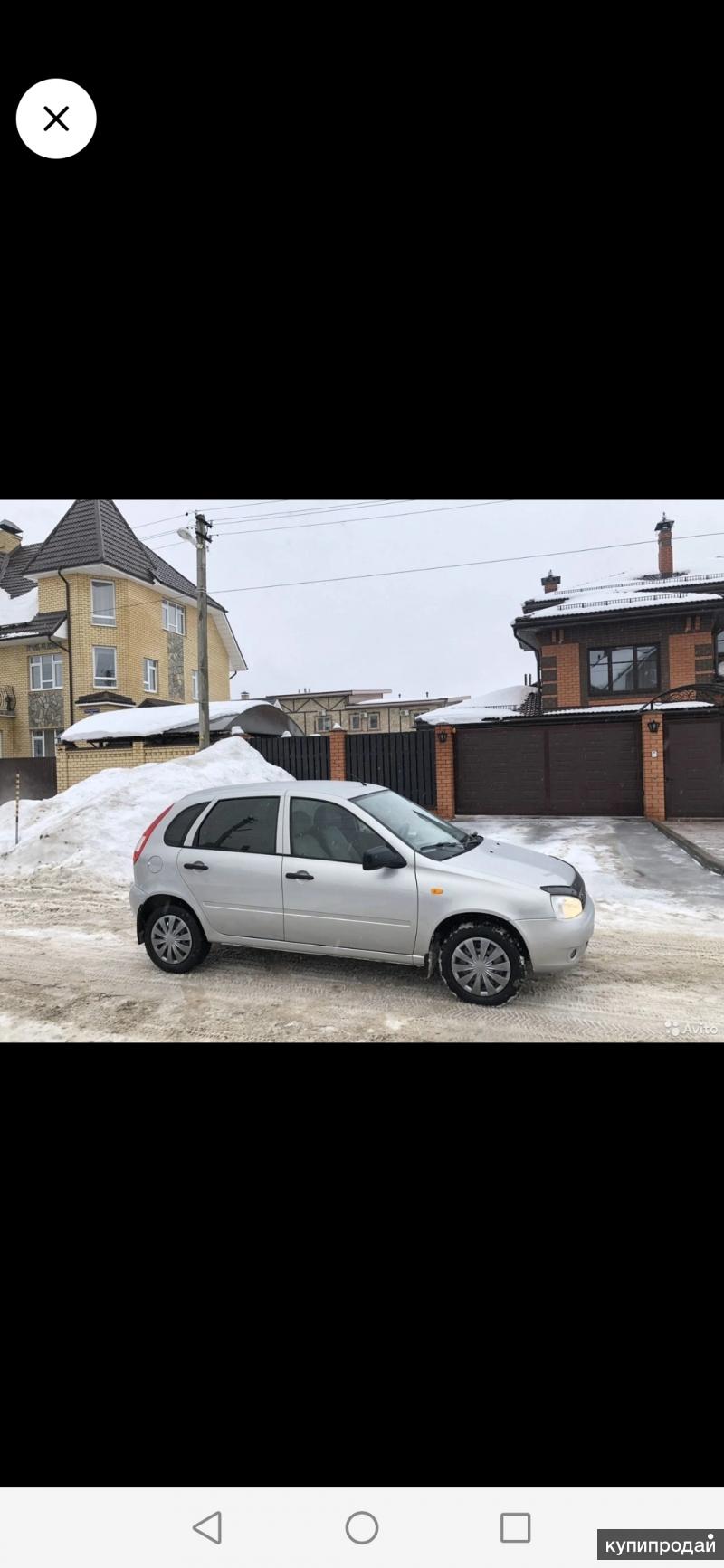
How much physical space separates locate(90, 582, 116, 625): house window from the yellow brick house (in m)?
0.03

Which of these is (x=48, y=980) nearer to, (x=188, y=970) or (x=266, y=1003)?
(x=188, y=970)

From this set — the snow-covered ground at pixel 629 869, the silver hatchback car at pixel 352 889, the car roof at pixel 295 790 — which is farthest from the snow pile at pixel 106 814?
the snow-covered ground at pixel 629 869

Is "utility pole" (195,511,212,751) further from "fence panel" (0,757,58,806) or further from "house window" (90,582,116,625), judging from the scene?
"house window" (90,582,116,625)

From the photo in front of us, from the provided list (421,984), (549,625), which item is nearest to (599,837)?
(421,984)

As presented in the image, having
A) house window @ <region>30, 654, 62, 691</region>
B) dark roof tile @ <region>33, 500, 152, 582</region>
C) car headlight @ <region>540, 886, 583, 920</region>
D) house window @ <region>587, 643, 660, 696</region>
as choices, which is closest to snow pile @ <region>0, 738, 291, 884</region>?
car headlight @ <region>540, 886, 583, 920</region>

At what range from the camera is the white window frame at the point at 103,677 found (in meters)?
25.9

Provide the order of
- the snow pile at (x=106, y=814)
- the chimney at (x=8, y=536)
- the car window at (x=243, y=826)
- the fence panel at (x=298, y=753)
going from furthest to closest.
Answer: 1. the chimney at (x=8, y=536)
2. the fence panel at (x=298, y=753)
3. the snow pile at (x=106, y=814)
4. the car window at (x=243, y=826)

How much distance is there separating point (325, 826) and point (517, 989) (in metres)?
1.65

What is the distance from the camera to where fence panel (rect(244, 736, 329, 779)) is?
1545 cm

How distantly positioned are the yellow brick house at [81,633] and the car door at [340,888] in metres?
21.3

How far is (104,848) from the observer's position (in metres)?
9.80
